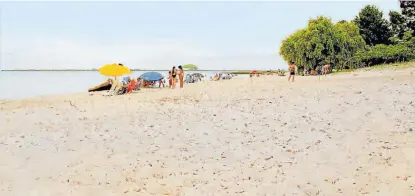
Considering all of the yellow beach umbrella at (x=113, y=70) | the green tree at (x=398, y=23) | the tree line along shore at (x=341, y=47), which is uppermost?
the green tree at (x=398, y=23)

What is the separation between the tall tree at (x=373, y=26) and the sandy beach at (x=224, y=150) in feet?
173

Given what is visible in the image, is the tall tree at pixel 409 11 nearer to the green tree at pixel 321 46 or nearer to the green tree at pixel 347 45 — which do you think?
the green tree at pixel 347 45

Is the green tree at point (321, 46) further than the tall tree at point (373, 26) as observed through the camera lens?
No

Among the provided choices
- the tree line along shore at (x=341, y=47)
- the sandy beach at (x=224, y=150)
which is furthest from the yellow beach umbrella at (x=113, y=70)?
the tree line along shore at (x=341, y=47)

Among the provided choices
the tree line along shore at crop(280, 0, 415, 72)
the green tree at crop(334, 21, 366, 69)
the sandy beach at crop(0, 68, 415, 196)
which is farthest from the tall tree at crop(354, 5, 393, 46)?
the sandy beach at crop(0, 68, 415, 196)

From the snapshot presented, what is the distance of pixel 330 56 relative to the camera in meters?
52.8

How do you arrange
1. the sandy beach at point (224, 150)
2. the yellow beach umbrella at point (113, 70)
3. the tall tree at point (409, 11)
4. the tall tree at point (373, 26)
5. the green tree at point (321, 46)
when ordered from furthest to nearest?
the tall tree at point (373, 26)
the tall tree at point (409, 11)
the green tree at point (321, 46)
the yellow beach umbrella at point (113, 70)
the sandy beach at point (224, 150)

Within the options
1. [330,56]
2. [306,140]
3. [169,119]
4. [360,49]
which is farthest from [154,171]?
[360,49]

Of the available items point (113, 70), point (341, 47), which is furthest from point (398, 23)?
point (113, 70)

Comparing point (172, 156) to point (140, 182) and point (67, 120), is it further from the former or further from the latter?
point (67, 120)

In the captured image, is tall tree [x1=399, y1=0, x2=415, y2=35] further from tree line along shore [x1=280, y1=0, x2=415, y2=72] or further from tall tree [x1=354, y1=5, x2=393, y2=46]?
tall tree [x1=354, y1=5, x2=393, y2=46]

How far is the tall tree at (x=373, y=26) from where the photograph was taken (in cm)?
6450

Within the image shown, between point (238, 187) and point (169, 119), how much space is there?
6.92 metres

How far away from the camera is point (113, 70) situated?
96.0 feet
